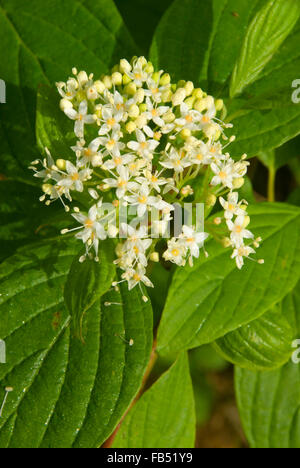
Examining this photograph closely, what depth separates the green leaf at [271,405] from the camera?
1.66 meters

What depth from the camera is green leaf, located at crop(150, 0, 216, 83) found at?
53.4 inches

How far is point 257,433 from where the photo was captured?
1.70m

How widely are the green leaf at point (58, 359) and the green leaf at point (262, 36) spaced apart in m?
0.58

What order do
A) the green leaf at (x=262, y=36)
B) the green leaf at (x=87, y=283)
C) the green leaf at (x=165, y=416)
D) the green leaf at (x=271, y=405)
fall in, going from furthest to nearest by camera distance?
1. the green leaf at (x=271, y=405)
2. the green leaf at (x=165, y=416)
3. the green leaf at (x=262, y=36)
4. the green leaf at (x=87, y=283)

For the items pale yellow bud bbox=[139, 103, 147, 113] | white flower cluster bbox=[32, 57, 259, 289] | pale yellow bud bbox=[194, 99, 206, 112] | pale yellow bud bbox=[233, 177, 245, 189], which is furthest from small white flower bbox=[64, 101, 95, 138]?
pale yellow bud bbox=[233, 177, 245, 189]

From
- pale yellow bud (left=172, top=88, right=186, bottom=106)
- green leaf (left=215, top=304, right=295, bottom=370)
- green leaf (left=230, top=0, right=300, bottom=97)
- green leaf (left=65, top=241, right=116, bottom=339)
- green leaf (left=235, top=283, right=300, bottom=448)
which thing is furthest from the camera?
green leaf (left=235, top=283, right=300, bottom=448)

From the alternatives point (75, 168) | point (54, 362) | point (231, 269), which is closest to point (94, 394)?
point (54, 362)

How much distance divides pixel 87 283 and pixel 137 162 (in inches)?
10.5

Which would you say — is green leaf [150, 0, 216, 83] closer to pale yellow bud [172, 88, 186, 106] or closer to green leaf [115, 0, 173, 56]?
pale yellow bud [172, 88, 186, 106]

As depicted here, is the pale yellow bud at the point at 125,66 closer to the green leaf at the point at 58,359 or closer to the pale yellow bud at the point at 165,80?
the pale yellow bud at the point at 165,80

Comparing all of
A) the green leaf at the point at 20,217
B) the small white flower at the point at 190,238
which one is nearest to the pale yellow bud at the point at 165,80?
the small white flower at the point at 190,238

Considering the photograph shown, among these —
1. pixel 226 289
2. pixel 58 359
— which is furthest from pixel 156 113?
pixel 58 359

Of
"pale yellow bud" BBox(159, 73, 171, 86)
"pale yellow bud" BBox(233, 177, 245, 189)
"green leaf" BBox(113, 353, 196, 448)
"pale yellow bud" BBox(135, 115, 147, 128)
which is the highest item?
"pale yellow bud" BBox(159, 73, 171, 86)

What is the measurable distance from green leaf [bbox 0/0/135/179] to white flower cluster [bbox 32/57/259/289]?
0.30 metres
